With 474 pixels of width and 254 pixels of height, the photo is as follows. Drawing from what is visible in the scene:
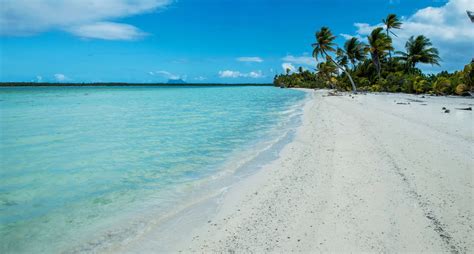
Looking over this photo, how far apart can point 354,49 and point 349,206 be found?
45.5 m

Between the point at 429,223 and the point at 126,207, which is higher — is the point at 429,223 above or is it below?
above

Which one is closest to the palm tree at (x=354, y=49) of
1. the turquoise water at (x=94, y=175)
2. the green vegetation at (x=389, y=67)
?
the green vegetation at (x=389, y=67)

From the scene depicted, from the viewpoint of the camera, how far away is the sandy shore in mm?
2859

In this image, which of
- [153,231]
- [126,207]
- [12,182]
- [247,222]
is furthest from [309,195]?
[12,182]

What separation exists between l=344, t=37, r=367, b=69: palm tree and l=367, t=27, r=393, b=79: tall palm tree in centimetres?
608

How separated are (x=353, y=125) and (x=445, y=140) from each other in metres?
3.35

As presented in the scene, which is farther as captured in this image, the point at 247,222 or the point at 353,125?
the point at 353,125

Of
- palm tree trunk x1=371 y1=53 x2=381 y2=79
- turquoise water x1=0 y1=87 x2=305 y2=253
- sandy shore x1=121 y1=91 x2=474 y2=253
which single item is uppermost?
palm tree trunk x1=371 y1=53 x2=381 y2=79

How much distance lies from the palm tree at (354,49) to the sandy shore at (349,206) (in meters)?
41.2

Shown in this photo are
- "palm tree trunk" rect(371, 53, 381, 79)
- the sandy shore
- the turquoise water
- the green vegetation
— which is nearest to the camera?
the sandy shore

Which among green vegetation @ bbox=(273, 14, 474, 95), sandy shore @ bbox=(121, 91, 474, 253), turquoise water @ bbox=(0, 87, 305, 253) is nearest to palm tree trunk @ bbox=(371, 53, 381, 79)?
green vegetation @ bbox=(273, 14, 474, 95)

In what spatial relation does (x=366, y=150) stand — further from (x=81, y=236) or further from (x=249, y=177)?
(x=81, y=236)

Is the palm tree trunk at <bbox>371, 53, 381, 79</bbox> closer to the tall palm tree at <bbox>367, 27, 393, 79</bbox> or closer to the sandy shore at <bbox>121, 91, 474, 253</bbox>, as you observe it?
the tall palm tree at <bbox>367, 27, 393, 79</bbox>

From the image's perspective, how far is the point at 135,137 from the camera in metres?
9.48
